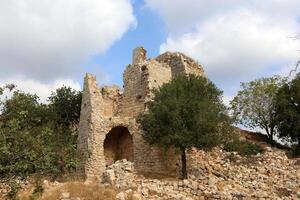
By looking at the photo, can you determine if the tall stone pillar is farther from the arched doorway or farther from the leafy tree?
the leafy tree

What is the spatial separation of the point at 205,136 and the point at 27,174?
12.6 m

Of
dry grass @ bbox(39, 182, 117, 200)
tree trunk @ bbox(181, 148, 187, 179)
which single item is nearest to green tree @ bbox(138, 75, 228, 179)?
tree trunk @ bbox(181, 148, 187, 179)

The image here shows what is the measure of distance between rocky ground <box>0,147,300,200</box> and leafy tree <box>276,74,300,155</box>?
178 inches

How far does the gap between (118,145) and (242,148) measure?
8.67 meters

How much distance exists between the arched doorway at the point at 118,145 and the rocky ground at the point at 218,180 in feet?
17.8

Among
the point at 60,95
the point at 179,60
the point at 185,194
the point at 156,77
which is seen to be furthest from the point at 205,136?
the point at 60,95

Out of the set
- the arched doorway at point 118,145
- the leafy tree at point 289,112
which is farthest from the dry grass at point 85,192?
the leafy tree at point 289,112

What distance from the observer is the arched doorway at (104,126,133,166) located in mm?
31681

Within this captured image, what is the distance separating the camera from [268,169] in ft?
84.3

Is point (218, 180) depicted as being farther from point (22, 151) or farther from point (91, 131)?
point (22, 151)

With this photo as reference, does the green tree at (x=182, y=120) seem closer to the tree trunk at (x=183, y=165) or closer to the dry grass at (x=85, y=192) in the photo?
the tree trunk at (x=183, y=165)

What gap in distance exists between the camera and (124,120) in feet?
102

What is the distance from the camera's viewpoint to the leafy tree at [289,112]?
33.8m

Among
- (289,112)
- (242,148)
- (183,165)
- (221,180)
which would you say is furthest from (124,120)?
(289,112)
